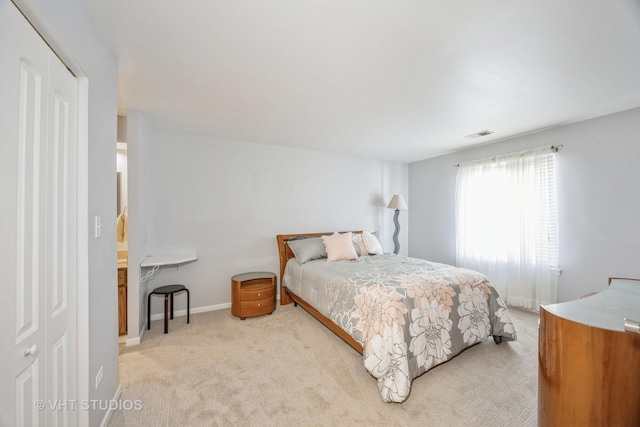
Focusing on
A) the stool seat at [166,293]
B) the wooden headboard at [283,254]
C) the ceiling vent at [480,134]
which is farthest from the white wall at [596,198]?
the stool seat at [166,293]

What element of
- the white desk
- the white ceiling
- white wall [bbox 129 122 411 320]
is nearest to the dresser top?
the white ceiling

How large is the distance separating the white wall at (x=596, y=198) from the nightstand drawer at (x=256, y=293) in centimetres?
381

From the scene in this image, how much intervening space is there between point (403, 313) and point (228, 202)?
283 centimetres

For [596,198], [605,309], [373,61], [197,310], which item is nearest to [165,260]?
[197,310]

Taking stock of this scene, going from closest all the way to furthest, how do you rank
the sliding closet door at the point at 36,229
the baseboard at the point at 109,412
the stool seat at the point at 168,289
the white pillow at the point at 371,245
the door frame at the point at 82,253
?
the sliding closet door at the point at 36,229, the door frame at the point at 82,253, the baseboard at the point at 109,412, the stool seat at the point at 168,289, the white pillow at the point at 371,245

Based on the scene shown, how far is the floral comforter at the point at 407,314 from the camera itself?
1.94m

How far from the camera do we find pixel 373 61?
1853 mm

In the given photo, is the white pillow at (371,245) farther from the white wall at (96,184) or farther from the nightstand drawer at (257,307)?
the white wall at (96,184)

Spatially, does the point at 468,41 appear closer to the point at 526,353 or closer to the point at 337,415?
the point at 337,415

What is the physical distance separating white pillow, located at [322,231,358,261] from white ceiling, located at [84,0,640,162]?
65.3 inches

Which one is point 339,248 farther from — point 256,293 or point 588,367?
point 588,367

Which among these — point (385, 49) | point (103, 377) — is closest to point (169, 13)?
point (385, 49)

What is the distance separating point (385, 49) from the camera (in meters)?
1.72

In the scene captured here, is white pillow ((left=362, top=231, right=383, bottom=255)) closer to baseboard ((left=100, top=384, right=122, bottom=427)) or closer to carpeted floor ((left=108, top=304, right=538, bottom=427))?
carpeted floor ((left=108, top=304, right=538, bottom=427))
